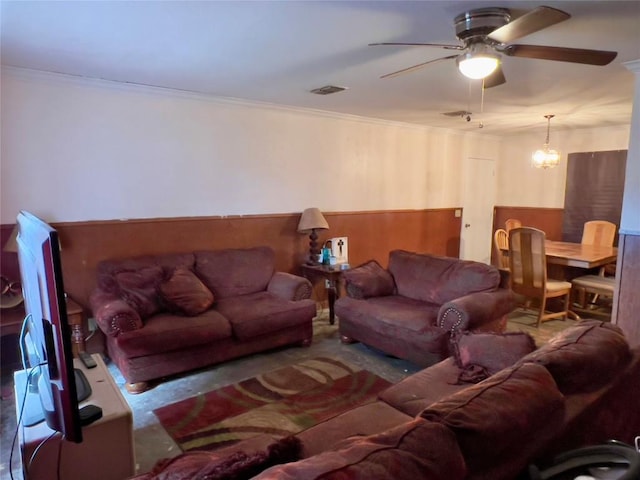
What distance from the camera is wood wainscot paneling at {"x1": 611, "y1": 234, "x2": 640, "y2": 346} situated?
10.1 feet

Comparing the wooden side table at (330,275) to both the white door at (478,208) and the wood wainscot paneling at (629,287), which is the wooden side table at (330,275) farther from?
the white door at (478,208)


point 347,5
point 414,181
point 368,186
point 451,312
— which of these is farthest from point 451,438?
point 414,181

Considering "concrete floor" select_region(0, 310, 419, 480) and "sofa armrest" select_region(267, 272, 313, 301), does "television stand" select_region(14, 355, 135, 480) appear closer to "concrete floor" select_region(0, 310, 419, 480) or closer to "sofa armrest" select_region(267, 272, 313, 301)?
"concrete floor" select_region(0, 310, 419, 480)

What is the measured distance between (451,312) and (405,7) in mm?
2080

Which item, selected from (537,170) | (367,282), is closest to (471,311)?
(367,282)

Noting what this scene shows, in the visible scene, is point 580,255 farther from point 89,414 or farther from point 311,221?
point 89,414

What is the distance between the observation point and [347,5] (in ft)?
6.94

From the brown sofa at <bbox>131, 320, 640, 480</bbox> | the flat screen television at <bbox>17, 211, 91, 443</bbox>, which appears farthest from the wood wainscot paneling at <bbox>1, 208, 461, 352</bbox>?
the brown sofa at <bbox>131, 320, 640, 480</bbox>

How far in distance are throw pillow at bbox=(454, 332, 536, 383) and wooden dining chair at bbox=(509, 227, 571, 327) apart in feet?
8.06

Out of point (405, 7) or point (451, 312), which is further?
point (451, 312)

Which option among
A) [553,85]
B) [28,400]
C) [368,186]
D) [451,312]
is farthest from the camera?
[368,186]

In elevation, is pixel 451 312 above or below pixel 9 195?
below

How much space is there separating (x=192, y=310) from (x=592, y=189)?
5.70 metres

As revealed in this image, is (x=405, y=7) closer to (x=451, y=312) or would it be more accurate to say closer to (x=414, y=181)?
(x=451, y=312)
